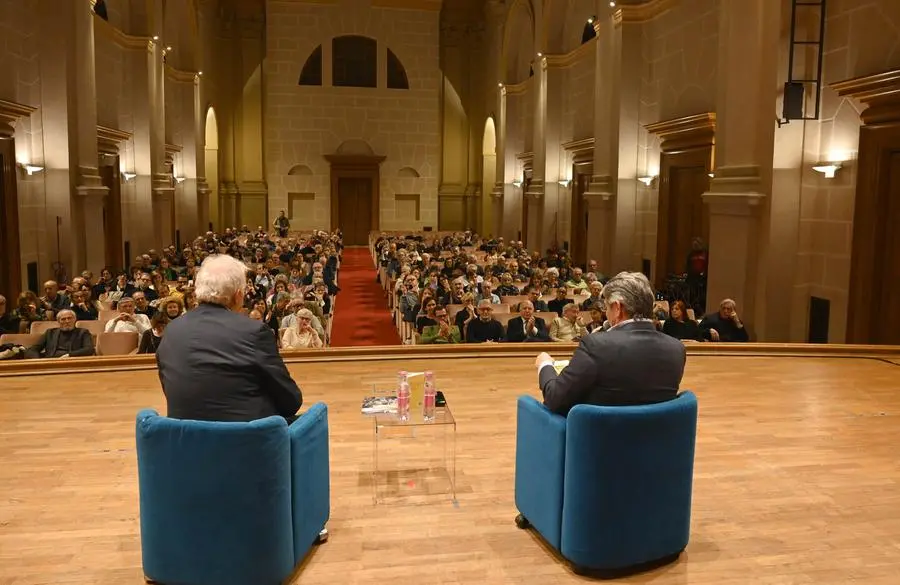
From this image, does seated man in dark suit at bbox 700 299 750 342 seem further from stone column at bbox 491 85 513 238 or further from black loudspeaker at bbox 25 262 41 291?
stone column at bbox 491 85 513 238

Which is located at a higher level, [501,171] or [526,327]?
[501,171]

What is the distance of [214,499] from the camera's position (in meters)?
3.24

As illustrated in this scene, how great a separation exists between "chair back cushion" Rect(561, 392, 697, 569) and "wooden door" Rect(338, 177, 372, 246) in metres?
28.0

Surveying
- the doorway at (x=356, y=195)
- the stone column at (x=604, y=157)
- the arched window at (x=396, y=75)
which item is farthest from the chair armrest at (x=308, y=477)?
the arched window at (x=396, y=75)

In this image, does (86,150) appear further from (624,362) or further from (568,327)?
(624,362)

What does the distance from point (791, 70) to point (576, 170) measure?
9934 mm

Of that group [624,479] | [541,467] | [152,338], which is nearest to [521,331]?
[152,338]

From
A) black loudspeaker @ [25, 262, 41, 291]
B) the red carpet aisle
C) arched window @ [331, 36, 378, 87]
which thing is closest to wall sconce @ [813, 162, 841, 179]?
the red carpet aisle

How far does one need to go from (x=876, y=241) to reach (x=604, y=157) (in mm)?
7994

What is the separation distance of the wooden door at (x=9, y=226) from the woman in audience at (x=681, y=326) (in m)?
9.52

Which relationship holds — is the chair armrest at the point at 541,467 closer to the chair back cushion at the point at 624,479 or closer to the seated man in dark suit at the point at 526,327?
the chair back cushion at the point at 624,479

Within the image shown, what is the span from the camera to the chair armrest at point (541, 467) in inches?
140

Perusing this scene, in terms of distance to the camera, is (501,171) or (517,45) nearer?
(517,45)

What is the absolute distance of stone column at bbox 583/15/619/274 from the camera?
16078 mm
